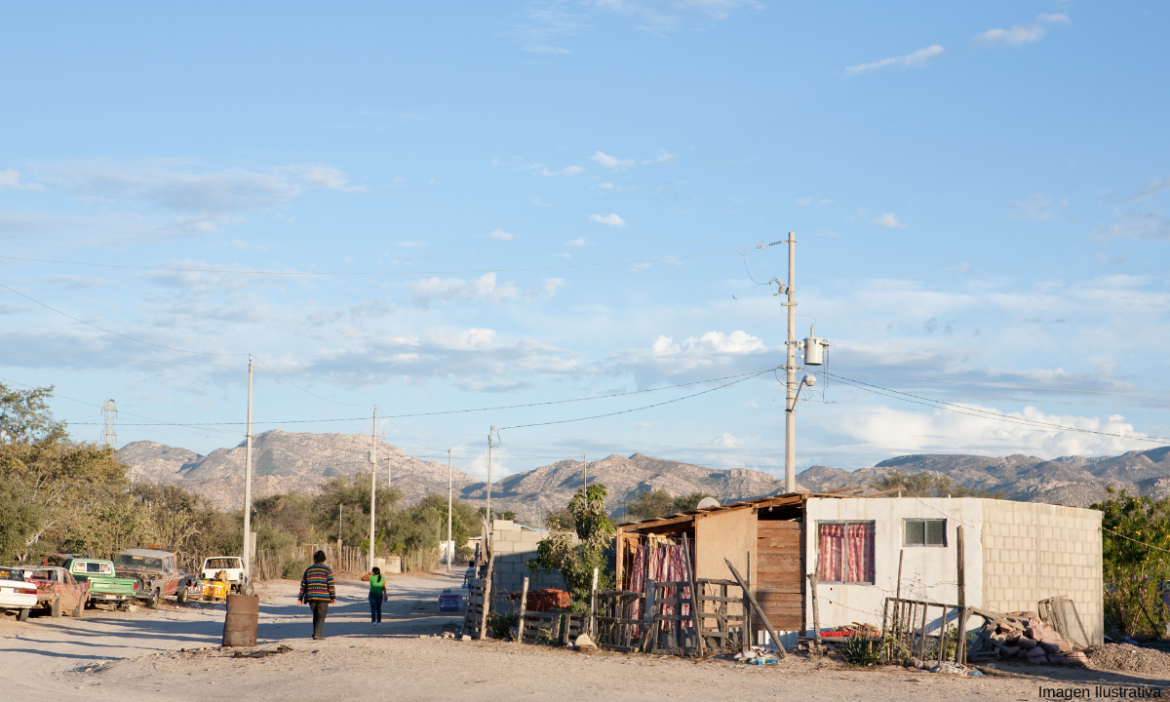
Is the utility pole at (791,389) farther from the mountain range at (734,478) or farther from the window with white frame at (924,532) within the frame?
the mountain range at (734,478)

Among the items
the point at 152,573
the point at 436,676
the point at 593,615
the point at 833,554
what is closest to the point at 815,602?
the point at 833,554

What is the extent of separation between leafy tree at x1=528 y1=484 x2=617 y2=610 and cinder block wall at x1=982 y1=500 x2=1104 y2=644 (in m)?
7.46

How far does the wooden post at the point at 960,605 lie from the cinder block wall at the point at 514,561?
9119 mm

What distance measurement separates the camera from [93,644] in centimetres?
2200

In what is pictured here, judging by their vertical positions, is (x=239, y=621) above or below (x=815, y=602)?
below

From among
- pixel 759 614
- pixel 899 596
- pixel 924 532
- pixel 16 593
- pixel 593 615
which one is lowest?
pixel 16 593

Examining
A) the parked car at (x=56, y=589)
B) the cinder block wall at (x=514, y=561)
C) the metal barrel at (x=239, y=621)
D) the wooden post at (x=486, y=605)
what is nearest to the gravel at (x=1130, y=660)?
the cinder block wall at (x=514, y=561)

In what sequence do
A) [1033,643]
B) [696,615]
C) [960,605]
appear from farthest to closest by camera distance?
[696,615] < [1033,643] < [960,605]

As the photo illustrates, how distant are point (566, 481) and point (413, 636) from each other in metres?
157

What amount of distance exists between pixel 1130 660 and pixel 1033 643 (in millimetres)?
1588

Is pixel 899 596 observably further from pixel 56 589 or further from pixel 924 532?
pixel 56 589

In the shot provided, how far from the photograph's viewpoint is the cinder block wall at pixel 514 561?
83.0 ft

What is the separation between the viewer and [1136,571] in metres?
27.3

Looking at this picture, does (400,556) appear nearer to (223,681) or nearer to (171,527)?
(171,527)
